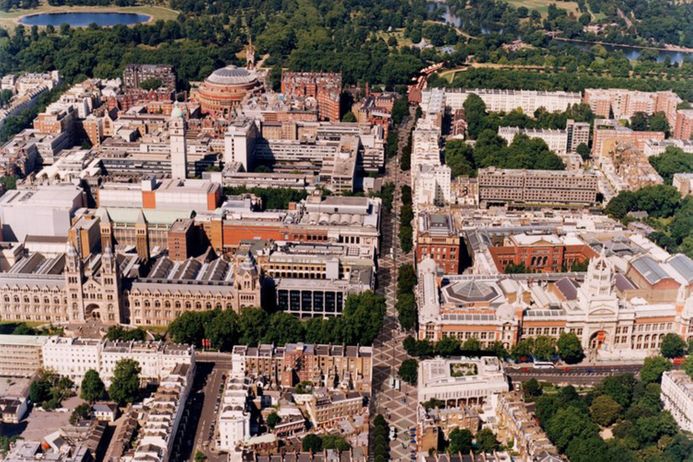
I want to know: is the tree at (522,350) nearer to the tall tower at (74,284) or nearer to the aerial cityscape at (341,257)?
the aerial cityscape at (341,257)

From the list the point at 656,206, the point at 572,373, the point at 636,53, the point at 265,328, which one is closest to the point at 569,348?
the point at 572,373

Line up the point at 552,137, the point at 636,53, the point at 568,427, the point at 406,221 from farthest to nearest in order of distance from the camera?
1. the point at 636,53
2. the point at 552,137
3. the point at 406,221
4. the point at 568,427

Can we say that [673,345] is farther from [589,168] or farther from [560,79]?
[560,79]

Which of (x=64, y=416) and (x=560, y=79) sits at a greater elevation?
(x=560, y=79)

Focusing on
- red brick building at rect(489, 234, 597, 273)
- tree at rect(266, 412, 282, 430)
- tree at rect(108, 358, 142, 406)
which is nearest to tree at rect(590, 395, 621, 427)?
tree at rect(266, 412, 282, 430)

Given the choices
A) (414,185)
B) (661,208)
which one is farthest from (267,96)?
(661,208)

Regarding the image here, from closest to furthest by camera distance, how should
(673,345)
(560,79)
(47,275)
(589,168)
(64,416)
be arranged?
(64,416)
(673,345)
(47,275)
(589,168)
(560,79)

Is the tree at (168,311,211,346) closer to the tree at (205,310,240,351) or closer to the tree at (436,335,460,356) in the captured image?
the tree at (205,310,240,351)

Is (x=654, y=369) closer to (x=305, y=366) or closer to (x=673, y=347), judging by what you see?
(x=673, y=347)
